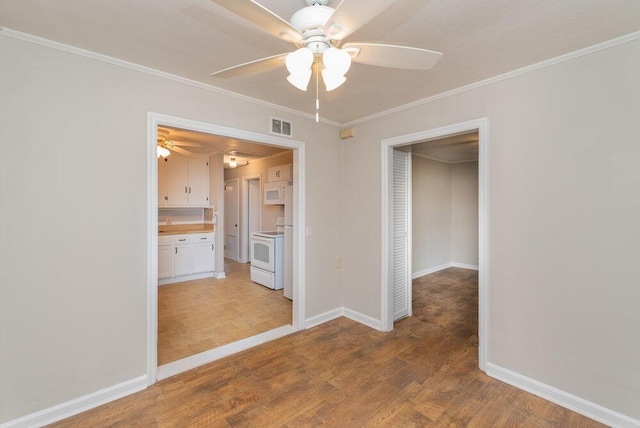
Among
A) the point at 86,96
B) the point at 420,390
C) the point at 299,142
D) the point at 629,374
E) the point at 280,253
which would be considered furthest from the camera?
the point at 280,253

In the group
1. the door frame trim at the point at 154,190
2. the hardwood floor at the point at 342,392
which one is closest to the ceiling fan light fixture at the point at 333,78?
the door frame trim at the point at 154,190

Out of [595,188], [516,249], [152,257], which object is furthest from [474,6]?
[152,257]

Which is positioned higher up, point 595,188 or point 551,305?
point 595,188

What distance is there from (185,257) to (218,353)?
9.94ft

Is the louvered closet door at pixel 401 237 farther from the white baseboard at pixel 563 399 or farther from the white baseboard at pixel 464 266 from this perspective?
the white baseboard at pixel 464 266

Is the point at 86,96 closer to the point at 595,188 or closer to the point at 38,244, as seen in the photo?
the point at 38,244

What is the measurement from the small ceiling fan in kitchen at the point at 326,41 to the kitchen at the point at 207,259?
86.2 inches

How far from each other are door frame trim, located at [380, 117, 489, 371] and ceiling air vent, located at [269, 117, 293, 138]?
1.08 meters

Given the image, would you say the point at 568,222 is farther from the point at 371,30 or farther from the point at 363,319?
the point at 363,319

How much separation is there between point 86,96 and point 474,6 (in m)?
2.55

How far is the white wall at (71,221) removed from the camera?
1.74m

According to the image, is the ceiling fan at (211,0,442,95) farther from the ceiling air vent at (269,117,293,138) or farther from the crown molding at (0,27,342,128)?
the ceiling air vent at (269,117,293,138)

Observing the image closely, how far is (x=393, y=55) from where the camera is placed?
136cm

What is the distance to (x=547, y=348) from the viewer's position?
209 cm
